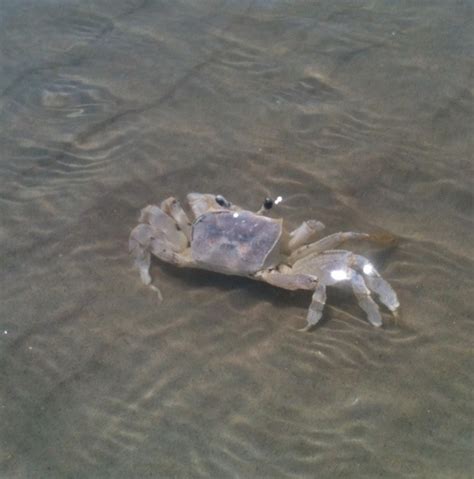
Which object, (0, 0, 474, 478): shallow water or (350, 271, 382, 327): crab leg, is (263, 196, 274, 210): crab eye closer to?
(0, 0, 474, 478): shallow water

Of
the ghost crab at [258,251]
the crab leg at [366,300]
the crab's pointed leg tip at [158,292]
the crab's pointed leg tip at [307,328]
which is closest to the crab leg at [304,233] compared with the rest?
the ghost crab at [258,251]

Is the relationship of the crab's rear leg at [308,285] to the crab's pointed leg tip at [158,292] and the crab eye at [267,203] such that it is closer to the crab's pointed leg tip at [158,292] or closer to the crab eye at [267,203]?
the crab eye at [267,203]

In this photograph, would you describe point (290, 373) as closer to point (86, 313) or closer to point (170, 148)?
point (86, 313)

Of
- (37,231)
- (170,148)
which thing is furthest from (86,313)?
(170,148)

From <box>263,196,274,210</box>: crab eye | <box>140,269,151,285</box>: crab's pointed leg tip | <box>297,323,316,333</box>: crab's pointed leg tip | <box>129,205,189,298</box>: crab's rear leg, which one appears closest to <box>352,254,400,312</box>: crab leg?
<box>297,323,316,333</box>: crab's pointed leg tip

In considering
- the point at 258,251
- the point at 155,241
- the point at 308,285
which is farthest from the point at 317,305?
the point at 155,241

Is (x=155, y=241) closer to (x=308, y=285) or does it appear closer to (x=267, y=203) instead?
(x=267, y=203)

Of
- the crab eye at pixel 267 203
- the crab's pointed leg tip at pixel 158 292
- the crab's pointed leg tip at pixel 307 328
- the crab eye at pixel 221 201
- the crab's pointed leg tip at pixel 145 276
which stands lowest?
the crab's pointed leg tip at pixel 158 292
